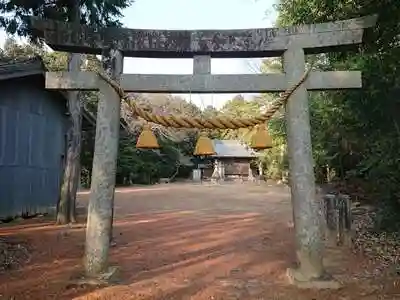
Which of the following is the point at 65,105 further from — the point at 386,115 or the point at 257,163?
the point at 257,163

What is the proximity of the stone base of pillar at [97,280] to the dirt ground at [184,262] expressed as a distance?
4.7 inches

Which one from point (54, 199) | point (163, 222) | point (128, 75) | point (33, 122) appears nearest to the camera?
point (128, 75)

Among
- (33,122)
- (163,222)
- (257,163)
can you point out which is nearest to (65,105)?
(33,122)

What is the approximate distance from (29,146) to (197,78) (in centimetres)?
999

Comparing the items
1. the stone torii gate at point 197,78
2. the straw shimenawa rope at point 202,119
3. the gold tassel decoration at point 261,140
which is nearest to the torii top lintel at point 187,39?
the stone torii gate at point 197,78

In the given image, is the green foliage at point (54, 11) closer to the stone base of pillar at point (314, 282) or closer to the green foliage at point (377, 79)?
the green foliage at point (377, 79)

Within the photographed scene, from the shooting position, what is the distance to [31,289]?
6.38 metres

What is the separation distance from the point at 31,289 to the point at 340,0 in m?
8.44

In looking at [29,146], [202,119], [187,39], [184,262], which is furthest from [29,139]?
[202,119]

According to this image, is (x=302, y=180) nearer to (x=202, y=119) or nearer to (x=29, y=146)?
(x=202, y=119)

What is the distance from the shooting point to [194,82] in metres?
6.88

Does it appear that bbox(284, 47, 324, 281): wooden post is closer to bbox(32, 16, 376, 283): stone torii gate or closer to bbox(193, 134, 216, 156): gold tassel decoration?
bbox(32, 16, 376, 283): stone torii gate

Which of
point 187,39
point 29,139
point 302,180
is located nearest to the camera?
point 302,180

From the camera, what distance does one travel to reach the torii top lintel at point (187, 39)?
6.79 m
